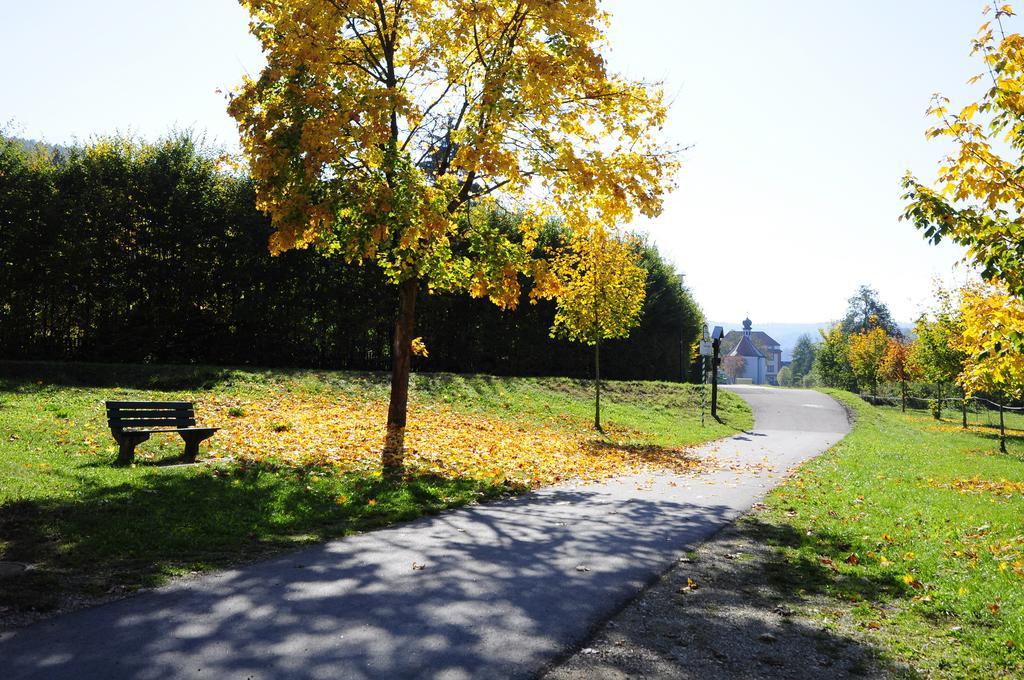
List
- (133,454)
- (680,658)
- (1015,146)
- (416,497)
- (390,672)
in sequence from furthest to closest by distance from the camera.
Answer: (133,454), (416,497), (1015,146), (680,658), (390,672)

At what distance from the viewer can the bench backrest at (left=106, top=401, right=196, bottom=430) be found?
9219 millimetres

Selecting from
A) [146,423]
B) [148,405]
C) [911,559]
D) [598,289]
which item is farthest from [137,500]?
[598,289]

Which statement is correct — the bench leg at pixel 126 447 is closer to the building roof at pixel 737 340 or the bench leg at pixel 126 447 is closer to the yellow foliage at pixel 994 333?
the yellow foliage at pixel 994 333

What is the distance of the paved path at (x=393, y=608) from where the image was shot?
3863 mm

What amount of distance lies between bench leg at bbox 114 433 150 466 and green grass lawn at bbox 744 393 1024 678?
785 cm

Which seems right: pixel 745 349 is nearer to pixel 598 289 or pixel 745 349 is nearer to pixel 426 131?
pixel 598 289

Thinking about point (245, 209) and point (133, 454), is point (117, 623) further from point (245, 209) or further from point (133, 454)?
point (245, 209)

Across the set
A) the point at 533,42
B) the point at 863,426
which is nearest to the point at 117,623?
the point at 533,42

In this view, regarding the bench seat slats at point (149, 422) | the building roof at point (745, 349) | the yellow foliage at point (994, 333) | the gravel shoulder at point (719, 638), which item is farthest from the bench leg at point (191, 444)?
the building roof at point (745, 349)

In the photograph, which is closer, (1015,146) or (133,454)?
(1015,146)

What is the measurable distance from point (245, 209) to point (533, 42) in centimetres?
1286

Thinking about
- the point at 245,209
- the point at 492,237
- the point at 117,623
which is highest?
the point at 245,209

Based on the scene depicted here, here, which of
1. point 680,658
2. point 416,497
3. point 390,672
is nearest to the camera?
point 390,672

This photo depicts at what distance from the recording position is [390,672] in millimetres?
Result: 3791
